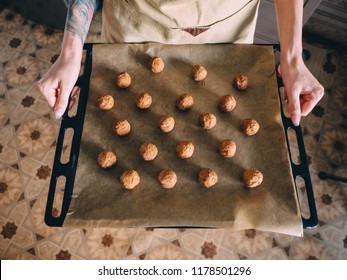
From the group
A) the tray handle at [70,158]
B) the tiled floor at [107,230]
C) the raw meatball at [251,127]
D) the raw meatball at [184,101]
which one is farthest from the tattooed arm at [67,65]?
the tiled floor at [107,230]

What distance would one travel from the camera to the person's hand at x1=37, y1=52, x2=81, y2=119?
99cm

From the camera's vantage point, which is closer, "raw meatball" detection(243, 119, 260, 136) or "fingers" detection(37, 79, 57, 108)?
"fingers" detection(37, 79, 57, 108)

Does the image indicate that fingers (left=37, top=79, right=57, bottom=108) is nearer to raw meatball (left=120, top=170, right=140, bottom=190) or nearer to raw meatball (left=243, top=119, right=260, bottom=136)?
raw meatball (left=120, top=170, right=140, bottom=190)

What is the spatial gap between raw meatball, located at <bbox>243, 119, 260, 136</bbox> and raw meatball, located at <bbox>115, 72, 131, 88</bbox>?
487 millimetres

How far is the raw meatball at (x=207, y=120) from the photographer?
115 centimetres

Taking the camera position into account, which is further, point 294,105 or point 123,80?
point 123,80

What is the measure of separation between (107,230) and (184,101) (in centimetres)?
106

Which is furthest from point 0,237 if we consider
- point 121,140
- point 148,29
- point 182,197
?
point 148,29

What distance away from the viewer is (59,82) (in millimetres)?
1003

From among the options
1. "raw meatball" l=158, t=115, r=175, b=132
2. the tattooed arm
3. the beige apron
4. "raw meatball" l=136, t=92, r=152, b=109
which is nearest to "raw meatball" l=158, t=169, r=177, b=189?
"raw meatball" l=158, t=115, r=175, b=132

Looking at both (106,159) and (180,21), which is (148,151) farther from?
(180,21)

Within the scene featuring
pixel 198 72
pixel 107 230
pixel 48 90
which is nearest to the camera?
pixel 48 90

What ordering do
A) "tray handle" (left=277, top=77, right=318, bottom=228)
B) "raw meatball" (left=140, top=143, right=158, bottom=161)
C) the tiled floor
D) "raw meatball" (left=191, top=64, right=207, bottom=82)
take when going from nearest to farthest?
"tray handle" (left=277, top=77, right=318, bottom=228) → "raw meatball" (left=140, top=143, right=158, bottom=161) → "raw meatball" (left=191, top=64, right=207, bottom=82) → the tiled floor

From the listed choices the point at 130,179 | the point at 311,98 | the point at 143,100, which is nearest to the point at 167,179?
the point at 130,179
